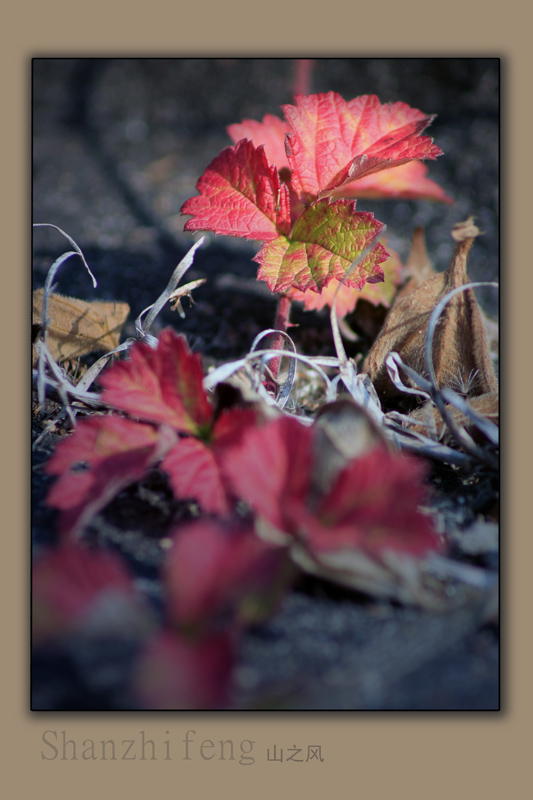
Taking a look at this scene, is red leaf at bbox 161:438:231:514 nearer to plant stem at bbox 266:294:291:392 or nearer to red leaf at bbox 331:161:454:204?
plant stem at bbox 266:294:291:392

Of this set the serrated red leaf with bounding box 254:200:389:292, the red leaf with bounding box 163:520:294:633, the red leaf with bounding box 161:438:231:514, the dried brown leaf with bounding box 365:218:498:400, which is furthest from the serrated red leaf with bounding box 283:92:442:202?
the red leaf with bounding box 163:520:294:633

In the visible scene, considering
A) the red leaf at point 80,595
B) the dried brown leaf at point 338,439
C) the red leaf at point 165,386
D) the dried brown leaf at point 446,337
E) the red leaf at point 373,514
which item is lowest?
the red leaf at point 80,595

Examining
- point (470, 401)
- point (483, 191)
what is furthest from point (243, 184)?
point (483, 191)

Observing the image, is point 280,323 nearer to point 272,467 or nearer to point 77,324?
point 77,324

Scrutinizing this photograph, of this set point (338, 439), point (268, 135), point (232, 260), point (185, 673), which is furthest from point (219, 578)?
point (232, 260)

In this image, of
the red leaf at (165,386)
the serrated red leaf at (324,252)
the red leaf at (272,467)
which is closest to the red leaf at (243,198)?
the serrated red leaf at (324,252)

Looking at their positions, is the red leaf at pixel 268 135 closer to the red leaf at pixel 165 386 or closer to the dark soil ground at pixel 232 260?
the dark soil ground at pixel 232 260

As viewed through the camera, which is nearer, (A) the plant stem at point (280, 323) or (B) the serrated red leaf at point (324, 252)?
(B) the serrated red leaf at point (324, 252)

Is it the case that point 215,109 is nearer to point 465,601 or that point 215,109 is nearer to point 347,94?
point 347,94
